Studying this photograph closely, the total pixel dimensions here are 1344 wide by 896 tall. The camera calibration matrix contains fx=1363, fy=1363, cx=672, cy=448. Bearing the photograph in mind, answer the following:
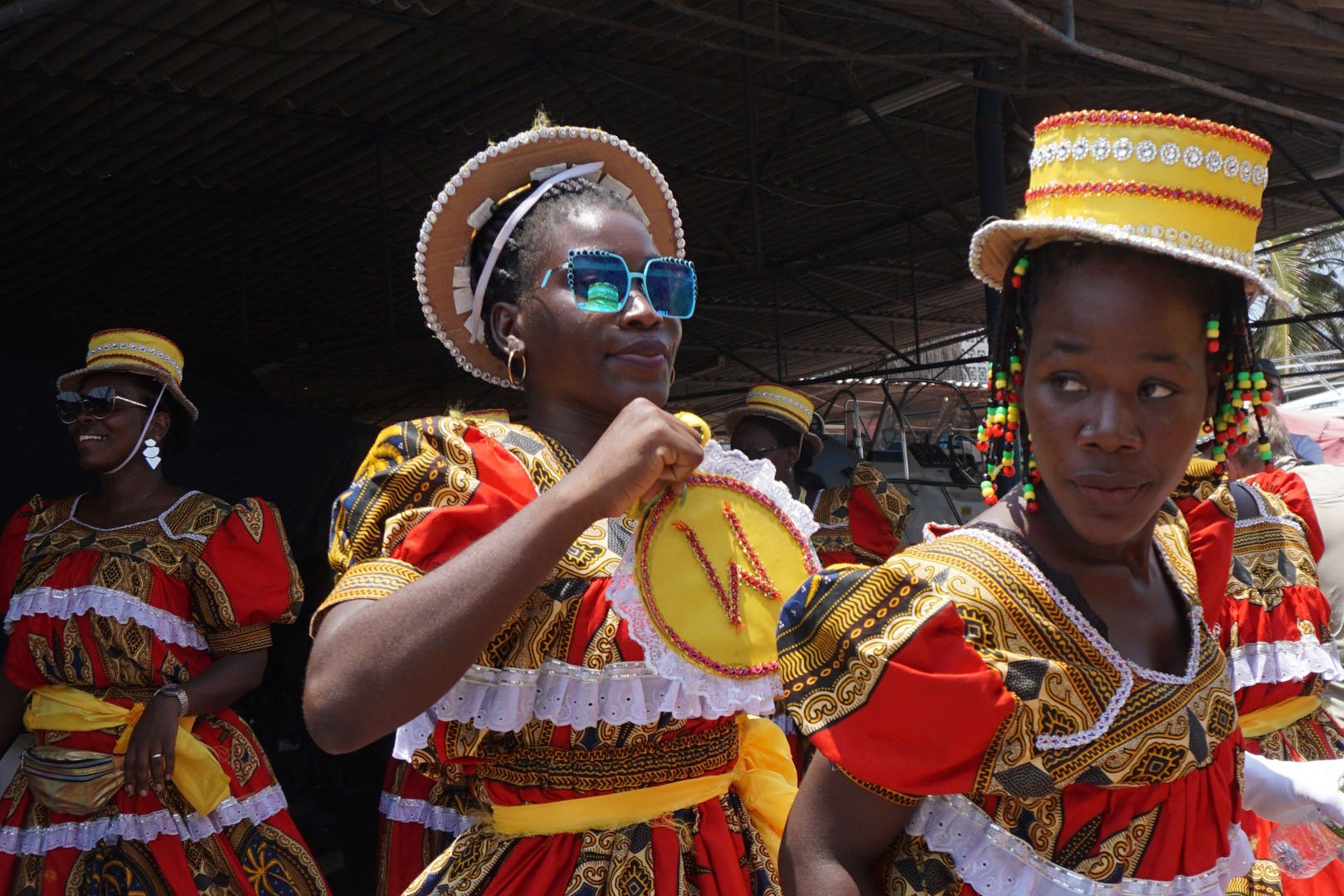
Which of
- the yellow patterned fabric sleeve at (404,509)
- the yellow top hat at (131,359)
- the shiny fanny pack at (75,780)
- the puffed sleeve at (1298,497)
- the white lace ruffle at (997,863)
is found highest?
the yellow patterned fabric sleeve at (404,509)

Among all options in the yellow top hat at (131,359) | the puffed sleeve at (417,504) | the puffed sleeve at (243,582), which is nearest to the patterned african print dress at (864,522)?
the puffed sleeve at (243,582)

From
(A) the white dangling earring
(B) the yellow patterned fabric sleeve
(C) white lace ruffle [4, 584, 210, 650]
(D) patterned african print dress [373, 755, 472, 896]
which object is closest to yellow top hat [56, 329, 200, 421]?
(A) the white dangling earring

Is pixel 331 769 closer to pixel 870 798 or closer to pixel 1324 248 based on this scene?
pixel 870 798

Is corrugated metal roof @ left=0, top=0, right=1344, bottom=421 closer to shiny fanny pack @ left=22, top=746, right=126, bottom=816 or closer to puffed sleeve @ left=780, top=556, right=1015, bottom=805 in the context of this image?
shiny fanny pack @ left=22, top=746, right=126, bottom=816

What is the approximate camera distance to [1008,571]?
5.57ft

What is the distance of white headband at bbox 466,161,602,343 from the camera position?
2.40 meters

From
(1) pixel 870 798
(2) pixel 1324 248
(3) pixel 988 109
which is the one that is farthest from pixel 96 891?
(2) pixel 1324 248

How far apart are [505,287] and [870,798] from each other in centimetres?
117

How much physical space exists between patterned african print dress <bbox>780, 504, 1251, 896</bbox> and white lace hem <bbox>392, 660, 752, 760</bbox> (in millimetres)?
504

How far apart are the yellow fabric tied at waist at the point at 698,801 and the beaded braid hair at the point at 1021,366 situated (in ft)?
2.17

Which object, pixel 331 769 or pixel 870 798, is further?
pixel 331 769

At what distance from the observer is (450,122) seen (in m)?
8.11

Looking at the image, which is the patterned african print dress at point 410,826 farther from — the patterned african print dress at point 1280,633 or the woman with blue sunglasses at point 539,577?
the patterned african print dress at point 1280,633

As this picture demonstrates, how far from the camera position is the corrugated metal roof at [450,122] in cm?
661
